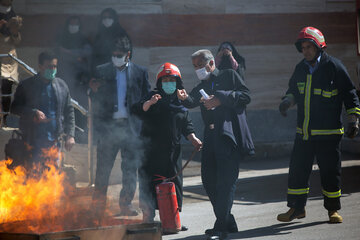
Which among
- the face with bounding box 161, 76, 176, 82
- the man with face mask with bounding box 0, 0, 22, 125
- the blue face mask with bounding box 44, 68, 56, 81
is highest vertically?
the man with face mask with bounding box 0, 0, 22, 125

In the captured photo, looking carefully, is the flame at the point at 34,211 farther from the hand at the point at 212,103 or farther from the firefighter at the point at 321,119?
the firefighter at the point at 321,119

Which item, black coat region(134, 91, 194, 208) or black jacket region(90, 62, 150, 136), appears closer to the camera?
black coat region(134, 91, 194, 208)

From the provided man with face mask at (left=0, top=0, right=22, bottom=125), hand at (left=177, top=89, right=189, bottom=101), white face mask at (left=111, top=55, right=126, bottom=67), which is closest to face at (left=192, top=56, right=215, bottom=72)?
hand at (left=177, top=89, right=189, bottom=101)

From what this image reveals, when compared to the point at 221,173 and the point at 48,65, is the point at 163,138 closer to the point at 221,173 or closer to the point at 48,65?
the point at 221,173

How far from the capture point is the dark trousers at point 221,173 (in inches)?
266

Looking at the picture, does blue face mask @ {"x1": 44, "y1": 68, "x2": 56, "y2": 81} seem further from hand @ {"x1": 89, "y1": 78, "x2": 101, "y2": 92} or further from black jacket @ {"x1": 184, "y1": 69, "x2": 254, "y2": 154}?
black jacket @ {"x1": 184, "y1": 69, "x2": 254, "y2": 154}

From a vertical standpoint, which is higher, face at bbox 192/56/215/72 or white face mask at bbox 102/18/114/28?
white face mask at bbox 102/18/114/28

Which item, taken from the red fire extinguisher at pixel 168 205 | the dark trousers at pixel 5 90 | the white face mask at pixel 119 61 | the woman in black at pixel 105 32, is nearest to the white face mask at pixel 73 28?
the woman in black at pixel 105 32

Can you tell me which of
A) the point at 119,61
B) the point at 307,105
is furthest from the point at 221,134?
the point at 119,61

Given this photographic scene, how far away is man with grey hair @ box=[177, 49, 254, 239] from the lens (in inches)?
268

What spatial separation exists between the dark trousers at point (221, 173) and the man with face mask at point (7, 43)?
13.4 feet

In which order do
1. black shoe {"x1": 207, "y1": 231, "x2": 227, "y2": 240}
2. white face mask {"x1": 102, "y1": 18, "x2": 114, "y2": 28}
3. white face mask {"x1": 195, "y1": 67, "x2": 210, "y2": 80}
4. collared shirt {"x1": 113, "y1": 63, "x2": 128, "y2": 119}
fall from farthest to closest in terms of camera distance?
white face mask {"x1": 102, "y1": 18, "x2": 114, "y2": 28}
collared shirt {"x1": 113, "y1": 63, "x2": 128, "y2": 119}
white face mask {"x1": 195, "y1": 67, "x2": 210, "y2": 80}
black shoe {"x1": 207, "y1": 231, "x2": 227, "y2": 240}

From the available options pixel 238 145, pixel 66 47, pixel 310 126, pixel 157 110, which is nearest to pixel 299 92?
pixel 310 126

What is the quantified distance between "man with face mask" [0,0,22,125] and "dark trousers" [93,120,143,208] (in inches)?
99.3
